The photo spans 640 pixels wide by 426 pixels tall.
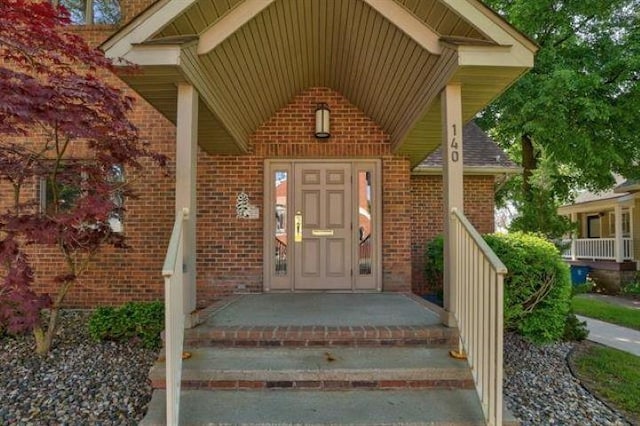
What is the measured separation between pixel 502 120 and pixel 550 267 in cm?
966

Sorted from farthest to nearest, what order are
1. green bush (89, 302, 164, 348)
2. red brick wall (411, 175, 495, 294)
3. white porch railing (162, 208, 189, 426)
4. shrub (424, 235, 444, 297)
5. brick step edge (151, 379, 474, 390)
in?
red brick wall (411, 175, 495, 294), shrub (424, 235, 444, 297), green bush (89, 302, 164, 348), brick step edge (151, 379, 474, 390), white porch railing (162, 208, 189, 426)

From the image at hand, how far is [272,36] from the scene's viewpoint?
186 inches

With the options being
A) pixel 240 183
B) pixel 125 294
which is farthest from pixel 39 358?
pixel 240 183

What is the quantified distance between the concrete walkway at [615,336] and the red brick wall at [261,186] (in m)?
2.95

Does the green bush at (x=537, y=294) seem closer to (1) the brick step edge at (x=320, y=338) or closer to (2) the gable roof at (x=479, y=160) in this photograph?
(1) the brick step edge at (x=320, y=338)

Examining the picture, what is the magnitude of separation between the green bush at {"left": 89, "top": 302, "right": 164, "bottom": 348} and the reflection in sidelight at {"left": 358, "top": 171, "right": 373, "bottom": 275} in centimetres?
293

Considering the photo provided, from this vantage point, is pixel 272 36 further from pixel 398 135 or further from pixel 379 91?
pixel 398 135

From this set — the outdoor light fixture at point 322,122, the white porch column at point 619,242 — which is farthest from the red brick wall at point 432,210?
the white porch column at point 619,242

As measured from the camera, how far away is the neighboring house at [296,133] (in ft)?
12.6

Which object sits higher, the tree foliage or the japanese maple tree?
the tree foliage

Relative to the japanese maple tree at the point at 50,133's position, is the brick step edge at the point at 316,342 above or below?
below

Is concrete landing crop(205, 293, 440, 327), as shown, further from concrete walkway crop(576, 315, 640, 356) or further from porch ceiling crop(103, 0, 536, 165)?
concrete walkway crop(576, 315, 640, 356)

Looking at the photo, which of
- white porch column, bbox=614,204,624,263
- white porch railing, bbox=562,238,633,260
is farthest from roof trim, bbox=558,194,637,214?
white porch railing, bbox=562,238,633,260

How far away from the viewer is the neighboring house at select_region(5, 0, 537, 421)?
3.84 meters
